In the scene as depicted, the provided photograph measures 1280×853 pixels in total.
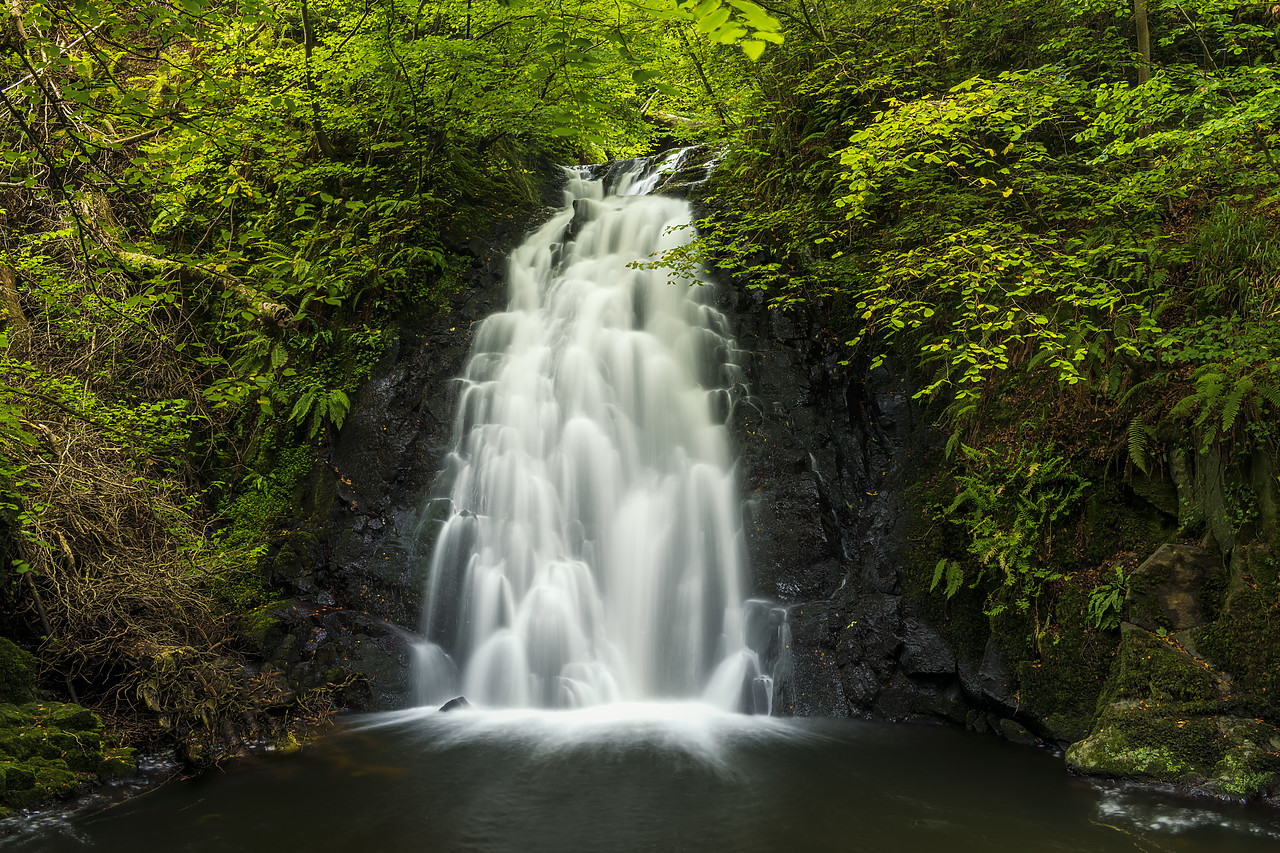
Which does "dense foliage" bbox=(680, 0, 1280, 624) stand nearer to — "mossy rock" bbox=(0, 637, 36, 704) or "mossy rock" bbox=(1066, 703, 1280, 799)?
"mossy rock" bbox=(1066, 703, 1280, 799)

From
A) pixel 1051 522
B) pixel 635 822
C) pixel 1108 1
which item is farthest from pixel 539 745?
pixel 1108 1

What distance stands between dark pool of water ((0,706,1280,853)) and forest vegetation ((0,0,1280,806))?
89 cm

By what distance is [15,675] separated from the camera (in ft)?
19.9


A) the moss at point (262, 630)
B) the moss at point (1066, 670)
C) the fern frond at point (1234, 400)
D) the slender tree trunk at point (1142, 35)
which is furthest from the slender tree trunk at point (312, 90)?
the moss at point (1066, 670)

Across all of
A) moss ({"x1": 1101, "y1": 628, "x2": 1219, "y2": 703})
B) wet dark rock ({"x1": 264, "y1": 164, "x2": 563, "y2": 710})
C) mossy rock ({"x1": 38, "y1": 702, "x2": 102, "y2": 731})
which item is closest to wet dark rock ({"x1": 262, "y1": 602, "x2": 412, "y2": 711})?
wet dark rock ({"x1": 264, "y1": 164, "x2": 563, "y2": 710})

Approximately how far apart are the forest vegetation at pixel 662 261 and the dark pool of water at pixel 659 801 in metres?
0.89

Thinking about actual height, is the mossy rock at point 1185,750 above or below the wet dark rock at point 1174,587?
below

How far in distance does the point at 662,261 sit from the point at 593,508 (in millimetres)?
3013

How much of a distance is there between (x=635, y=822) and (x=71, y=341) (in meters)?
9.15

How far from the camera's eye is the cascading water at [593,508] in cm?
794

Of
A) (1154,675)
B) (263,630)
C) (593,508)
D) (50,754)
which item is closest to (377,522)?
(263,630)

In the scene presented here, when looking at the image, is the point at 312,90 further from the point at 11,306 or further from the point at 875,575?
the point at 875,575

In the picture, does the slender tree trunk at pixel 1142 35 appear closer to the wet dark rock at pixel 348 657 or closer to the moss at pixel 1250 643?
the moss at pixel 1250 643

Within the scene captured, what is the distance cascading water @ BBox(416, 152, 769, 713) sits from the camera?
794 cm
